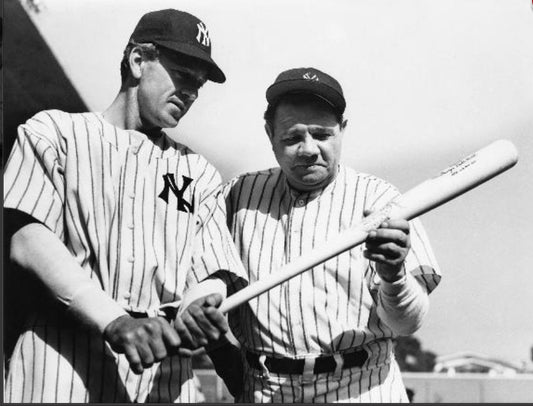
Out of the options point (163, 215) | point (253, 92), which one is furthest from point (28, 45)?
point (163, 215)

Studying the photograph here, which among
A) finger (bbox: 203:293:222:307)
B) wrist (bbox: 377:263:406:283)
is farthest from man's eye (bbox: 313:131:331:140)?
finger (bbox: 203:293:222:307)

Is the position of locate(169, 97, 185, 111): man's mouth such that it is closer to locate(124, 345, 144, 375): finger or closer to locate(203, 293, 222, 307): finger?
locate(203, 293, 222, 307): finger

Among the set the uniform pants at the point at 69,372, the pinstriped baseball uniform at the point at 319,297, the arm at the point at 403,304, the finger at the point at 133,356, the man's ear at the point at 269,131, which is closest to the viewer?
the finger at the point at 133,356

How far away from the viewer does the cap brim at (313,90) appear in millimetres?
1780

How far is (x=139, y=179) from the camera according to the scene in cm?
166

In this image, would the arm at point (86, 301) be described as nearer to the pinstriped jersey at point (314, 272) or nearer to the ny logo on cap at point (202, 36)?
the pinstriped jersey at point (314, 272)

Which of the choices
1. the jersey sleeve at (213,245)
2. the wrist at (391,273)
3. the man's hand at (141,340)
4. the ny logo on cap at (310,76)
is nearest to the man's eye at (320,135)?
the ny logo on cap at (310,76)

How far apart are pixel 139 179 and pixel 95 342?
33 centimetres

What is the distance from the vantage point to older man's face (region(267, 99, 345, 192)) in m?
1.75

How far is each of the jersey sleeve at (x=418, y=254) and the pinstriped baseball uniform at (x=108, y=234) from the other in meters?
0.33

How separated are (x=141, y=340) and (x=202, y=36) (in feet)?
2.20

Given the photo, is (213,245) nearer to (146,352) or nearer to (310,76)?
(146,352)

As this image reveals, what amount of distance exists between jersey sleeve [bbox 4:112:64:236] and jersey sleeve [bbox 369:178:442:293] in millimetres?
610

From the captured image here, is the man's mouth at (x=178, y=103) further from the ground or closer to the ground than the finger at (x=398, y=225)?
further from the ground
